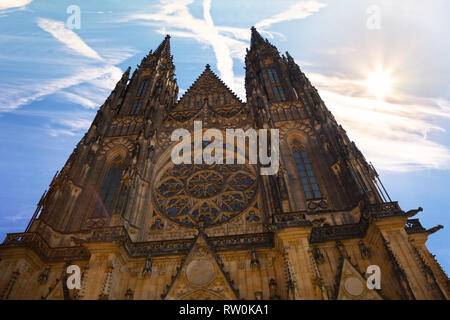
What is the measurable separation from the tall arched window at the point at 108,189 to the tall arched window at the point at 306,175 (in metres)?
9.38

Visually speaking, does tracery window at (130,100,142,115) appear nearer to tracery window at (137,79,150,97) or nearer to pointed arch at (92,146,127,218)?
tracery window at (137,79,150,97)

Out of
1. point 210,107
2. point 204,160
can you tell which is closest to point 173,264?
point 204,160

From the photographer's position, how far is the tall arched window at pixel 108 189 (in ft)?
49.5

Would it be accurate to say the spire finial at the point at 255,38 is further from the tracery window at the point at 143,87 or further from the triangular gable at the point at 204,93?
the tracery window at the point at 143,87

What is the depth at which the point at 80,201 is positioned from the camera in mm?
14945

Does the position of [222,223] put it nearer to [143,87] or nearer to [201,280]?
[201,280]

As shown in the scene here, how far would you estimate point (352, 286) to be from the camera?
33.9 feet

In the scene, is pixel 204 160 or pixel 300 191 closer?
pixel 300 191

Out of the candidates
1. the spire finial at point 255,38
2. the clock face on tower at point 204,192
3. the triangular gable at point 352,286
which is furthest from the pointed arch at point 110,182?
the spire finial at point 255,38

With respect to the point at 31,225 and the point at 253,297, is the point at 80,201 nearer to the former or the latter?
the point at 31,225

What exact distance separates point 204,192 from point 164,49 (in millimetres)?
20807

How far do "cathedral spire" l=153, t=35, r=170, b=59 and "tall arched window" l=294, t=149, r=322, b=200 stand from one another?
18.3 m

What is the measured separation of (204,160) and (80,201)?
6479 millimetres

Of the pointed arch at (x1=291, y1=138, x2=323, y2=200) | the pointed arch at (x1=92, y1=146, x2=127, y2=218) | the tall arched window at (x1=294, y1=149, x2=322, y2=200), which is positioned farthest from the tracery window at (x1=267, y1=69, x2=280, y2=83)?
the pointed arch at (x1=92, y1=146, x2=127, y2=218)
